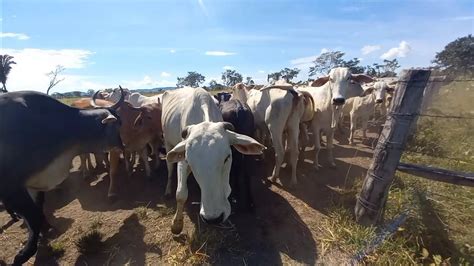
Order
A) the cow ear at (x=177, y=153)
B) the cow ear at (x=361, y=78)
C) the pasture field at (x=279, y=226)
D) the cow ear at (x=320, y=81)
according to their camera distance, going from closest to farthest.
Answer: the cow ear at (x=177, y=153), the pasture field at (x=279, y=226), the cow ear at (x=361, y=78), the cow ear at (x=320, y=81)

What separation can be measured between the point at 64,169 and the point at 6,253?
1356 millimetres

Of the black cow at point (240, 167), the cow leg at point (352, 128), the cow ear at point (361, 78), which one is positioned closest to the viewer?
the black cow at point (240, 167)

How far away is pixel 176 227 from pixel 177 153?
132cm

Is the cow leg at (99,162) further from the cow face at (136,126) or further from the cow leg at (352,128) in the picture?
the cow leg at (352,128)

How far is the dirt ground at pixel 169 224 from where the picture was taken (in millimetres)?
3865

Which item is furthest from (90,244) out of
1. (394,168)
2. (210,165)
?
(394,168)

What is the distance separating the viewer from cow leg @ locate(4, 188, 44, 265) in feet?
12.4

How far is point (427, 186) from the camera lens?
478 cm

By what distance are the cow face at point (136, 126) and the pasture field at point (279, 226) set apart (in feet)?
3.19

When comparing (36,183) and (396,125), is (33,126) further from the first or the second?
(396,125)

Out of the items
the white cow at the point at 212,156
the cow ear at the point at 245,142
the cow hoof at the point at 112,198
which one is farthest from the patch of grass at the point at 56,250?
the cow ear at the point at 245,142

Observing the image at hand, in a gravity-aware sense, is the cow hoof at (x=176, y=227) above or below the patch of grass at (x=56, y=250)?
above

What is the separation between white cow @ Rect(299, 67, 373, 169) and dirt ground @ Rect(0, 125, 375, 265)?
2.27 ft

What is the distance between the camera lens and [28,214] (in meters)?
3.88
